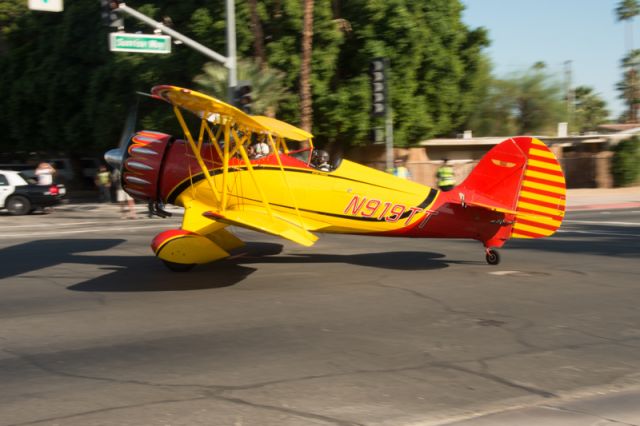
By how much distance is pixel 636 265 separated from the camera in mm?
11586

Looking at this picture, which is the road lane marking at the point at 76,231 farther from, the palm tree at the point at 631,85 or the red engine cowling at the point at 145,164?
the palm tree at the point at 631,85

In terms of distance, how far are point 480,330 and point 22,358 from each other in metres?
4.58

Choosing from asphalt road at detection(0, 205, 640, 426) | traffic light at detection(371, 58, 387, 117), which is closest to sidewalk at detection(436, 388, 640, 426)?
asphalt road at detection(0, 205, 640, 426)

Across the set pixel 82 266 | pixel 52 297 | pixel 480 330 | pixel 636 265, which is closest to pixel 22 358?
pixel 52 297

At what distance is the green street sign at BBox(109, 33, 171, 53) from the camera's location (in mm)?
18719

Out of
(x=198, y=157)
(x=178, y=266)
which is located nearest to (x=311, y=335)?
(x=178, y=266)

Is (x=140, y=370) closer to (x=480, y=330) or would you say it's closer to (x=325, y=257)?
(x=480, y=330)

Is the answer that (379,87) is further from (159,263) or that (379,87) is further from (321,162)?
(159,263)

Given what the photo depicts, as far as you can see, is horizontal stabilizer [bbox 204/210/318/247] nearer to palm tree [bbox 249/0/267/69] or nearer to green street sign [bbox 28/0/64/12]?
green street sign [bbox 28/0/64/12]

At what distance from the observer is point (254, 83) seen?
81.8 feet

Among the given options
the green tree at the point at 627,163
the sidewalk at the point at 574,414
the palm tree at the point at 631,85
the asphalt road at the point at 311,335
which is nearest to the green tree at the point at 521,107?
the green tree at the point at 627,163

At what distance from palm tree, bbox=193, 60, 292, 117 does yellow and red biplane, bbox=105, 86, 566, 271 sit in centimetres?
1349

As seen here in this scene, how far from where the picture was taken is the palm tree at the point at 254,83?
24422 millimetres

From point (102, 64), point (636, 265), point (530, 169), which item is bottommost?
point (636, 265)
